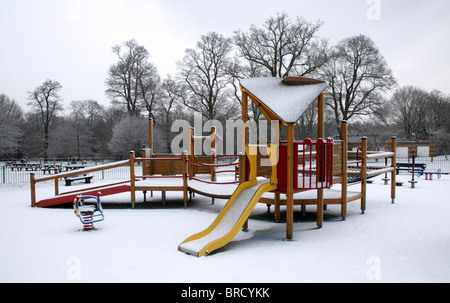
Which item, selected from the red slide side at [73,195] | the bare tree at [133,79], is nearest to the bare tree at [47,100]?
the bare tree at [133,79]

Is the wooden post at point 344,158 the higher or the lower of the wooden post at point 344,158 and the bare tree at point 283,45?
the lower

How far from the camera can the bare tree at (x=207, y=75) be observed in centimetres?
3209

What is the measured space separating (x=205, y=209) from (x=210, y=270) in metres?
5.07

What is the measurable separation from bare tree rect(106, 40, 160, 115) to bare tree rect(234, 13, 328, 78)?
1063 cm

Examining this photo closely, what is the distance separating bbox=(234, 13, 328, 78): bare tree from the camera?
1174 inches

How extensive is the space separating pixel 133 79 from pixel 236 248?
33.0 meters

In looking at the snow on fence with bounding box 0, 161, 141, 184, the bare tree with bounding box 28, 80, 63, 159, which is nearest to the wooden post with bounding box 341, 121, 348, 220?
the snow on fence with bounding box 0, 161, 141, 184

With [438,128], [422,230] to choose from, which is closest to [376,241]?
[422,230]

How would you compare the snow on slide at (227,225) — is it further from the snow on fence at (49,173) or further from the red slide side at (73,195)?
the snow on fence at (49,173)

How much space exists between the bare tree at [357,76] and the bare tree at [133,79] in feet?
60.8

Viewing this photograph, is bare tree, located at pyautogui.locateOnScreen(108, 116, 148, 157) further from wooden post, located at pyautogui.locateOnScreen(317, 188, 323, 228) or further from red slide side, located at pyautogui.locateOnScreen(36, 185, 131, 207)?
wooden post, located at pyautogui.locateOnScreen(317, 188, 323, 228)

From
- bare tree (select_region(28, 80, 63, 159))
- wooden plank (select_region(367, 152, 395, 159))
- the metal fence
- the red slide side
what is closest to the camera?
wooden plank (select_region(367, 152, 395, 159))

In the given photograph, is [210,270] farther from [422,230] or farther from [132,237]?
[422,230]

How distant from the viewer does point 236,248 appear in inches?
228
